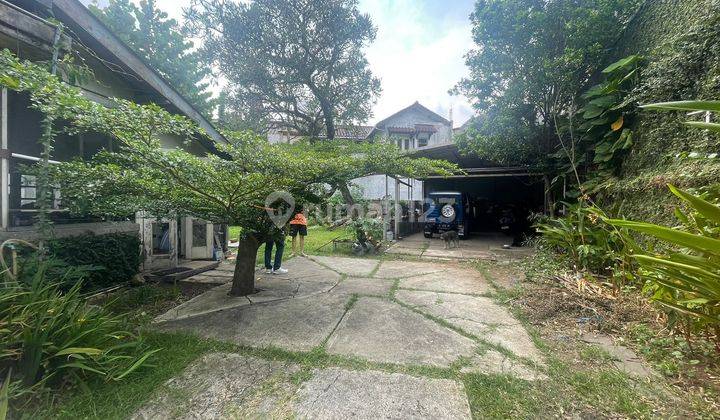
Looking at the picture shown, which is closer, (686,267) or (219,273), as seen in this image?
(686,267)

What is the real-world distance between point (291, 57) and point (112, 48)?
7524mm

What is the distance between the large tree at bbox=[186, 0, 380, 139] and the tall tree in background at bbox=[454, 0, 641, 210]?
4552 mm

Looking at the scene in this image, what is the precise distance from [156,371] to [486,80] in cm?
952

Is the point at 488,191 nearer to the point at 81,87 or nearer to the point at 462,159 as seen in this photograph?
the point at 462,159

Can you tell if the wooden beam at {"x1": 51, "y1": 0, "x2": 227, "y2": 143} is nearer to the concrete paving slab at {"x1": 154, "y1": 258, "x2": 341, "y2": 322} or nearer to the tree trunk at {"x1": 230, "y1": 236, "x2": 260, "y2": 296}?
the tree trunk at {"x1": 230, "y1": 236, "x2": 260, "y2": 296}

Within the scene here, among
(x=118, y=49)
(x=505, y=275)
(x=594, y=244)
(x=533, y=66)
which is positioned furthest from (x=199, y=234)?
(x=533, y=66)

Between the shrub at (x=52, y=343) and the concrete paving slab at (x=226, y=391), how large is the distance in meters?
0.39

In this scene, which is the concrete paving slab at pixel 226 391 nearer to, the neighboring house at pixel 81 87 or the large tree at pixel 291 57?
the neighboring house at pixel 81 87

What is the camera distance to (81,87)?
13.2 feet

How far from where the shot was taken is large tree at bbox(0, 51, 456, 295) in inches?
89.4

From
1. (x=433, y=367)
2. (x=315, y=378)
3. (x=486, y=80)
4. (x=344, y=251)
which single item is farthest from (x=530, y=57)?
(x=315, y=378)

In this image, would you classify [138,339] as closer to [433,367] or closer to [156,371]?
[156,371]

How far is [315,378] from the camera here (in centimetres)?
218

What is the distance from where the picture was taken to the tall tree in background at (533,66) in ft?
21.2
